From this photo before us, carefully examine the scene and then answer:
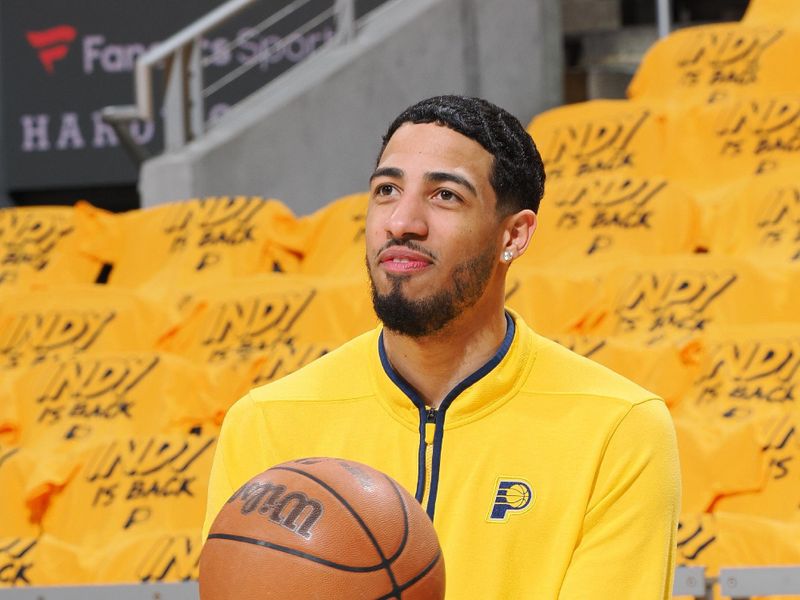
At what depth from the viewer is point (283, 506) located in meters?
1.56

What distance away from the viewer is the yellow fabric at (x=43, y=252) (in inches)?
225

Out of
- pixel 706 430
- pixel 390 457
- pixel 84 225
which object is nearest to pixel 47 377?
pixel 84 225

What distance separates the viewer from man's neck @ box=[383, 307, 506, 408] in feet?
6.07

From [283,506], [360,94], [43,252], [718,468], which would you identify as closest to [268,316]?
[43,252]

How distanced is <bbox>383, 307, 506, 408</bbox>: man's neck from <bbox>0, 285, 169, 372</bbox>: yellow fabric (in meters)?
3.30

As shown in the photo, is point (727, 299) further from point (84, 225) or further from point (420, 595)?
point (420, 595)

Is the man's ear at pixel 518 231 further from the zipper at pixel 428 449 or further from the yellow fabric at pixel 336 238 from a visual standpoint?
the yellow fabric at pixel 336 238

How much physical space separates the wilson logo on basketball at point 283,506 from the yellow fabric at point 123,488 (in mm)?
2436

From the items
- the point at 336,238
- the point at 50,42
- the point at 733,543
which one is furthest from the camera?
the point at 50,42

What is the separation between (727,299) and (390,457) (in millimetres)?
2874

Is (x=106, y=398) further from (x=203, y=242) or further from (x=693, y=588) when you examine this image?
(x=693, y=588)

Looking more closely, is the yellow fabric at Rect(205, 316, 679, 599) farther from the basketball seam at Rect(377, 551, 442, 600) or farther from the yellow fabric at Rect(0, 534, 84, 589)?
the yellow fabric at Rect(0, 534, 84, 589)

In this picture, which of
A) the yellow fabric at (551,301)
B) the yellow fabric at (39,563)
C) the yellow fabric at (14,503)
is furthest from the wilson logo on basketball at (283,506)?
the yellow fabric at (551,301)

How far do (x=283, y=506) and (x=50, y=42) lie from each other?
20.7 ft
